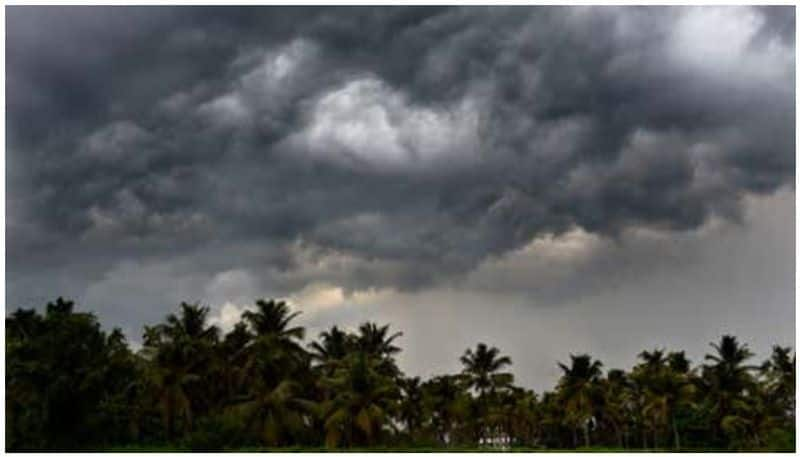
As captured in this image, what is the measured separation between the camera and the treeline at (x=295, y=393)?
151ft

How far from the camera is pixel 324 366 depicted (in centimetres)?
6538

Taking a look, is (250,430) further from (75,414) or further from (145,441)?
(75,414)

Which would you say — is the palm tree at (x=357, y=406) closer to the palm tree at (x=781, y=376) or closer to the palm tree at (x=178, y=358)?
the palm tree at (x=178, y=358)

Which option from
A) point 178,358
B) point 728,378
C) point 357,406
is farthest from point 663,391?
point 178,358

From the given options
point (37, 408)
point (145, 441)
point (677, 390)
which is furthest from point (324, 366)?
point (677, 390)

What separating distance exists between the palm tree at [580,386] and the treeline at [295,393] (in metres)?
0.12

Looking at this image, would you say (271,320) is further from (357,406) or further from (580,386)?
(580,386)

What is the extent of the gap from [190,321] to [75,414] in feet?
46.8

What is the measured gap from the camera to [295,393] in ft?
192

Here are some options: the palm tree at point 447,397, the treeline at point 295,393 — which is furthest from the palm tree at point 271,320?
the palm tree at point 447,397

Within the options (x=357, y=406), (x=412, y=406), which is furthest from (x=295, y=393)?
(x=412, y=406)

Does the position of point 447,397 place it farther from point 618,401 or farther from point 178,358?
point 178,358

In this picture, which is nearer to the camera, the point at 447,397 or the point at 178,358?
the point at 178,358

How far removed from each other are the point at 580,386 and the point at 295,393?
3702 centimetres
